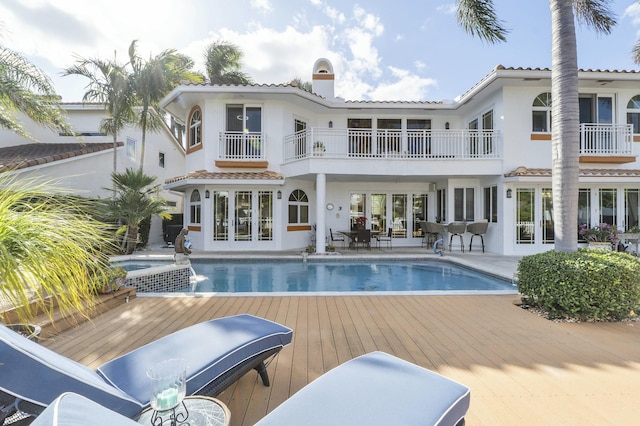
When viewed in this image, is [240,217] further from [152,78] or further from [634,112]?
[634,112]

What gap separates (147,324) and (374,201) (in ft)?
38.5

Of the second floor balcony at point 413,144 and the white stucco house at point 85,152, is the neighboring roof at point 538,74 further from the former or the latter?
the white stucco house at point 85,152

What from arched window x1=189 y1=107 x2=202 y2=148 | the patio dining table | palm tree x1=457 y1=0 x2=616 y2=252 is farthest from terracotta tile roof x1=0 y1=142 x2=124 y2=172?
palm tree x1=457 y1=0 x2=616 y2=252

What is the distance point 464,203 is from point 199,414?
13.5m

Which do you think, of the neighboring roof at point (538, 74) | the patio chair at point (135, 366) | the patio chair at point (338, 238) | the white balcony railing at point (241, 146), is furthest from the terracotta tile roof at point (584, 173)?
the patio chair at point (135, 366)

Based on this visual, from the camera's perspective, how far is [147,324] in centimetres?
442

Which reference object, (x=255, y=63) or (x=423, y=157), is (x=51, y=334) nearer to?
(x=423, y=157)

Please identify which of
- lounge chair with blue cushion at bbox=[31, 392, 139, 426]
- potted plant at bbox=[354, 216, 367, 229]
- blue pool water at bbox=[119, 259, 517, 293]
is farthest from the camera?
potted plant at bbox=[354, 216, 367, 229]

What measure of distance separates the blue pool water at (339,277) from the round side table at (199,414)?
211 inches

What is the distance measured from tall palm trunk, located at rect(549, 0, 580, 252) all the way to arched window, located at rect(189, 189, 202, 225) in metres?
12.6

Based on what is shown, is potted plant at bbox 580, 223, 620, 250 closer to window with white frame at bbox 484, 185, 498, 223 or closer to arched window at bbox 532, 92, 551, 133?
window with white frame at bbox 484, 185, 498, 223

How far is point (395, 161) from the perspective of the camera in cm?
1181

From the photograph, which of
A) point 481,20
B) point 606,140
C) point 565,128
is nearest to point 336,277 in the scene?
point 565,128

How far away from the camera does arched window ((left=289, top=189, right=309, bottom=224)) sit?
44.6ft
